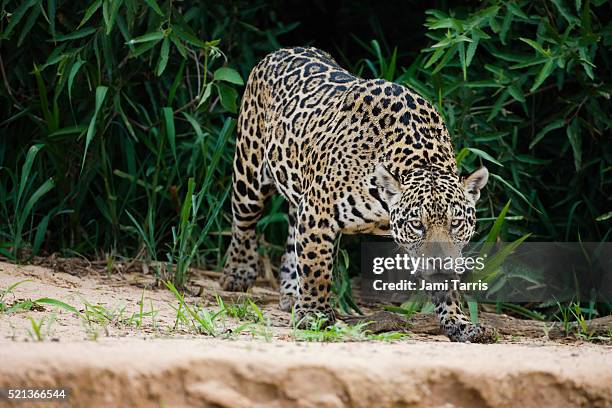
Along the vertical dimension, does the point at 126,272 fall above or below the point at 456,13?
below

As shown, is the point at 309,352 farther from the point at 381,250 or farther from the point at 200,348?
the point at 381,250

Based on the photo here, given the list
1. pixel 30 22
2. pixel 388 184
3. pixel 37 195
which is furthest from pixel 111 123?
pixel 388 184

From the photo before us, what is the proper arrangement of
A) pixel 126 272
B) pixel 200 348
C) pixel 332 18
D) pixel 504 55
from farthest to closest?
1. pixel 332 18
2. pixel 126 272
3. pixel 504 55
4. pixel 200 348

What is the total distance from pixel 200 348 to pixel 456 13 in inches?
163

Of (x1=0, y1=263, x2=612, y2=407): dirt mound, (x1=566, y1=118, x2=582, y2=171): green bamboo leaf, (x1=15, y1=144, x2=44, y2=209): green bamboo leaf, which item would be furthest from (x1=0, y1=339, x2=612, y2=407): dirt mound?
(x1=15, y1=144, x2=44, y2=209): green bamboo leaf

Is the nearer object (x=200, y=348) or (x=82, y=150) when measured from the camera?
(x=200, y=348)

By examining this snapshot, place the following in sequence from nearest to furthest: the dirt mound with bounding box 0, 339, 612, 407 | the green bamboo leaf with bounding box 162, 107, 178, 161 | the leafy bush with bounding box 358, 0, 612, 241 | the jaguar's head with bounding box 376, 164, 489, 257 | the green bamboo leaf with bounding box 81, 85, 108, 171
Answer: the dirt mound with bounding box 0, 339, 612, 407 → the jaguar's head with bounding box 376, 164, 489, 257 → the leafy bush with bounding box 358, 0, 612, 241 → the green bamboo leaf with bounding box 81, 85, 108, 171 → the green bamboo leaf with bounding box 162, 107, 178, 161

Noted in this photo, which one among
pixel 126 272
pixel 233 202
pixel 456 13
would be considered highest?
pixel 456 13

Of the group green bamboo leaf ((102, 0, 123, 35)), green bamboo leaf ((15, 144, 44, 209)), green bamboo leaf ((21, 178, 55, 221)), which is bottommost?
green bamboo leaf ((21, 178, 55, 221))

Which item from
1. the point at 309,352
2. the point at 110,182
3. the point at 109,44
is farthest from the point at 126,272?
the point at 309,352

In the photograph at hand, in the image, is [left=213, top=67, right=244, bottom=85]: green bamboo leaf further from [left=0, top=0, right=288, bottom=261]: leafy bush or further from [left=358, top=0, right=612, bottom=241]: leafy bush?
[left=358, top=0, right=612, bottom=241]: leafy bush

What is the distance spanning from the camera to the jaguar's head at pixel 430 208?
5363mm

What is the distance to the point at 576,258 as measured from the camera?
7.52 m

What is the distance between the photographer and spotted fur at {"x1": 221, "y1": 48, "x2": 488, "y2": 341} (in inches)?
216
